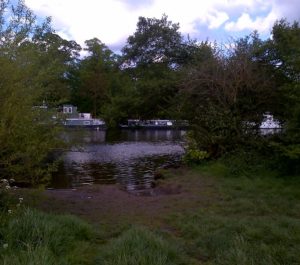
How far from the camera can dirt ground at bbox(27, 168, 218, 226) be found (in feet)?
31.3

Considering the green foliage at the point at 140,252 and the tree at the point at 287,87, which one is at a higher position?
the tree at the point at 287,87

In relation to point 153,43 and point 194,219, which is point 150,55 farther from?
point 194,219

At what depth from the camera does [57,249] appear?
6.21 metres

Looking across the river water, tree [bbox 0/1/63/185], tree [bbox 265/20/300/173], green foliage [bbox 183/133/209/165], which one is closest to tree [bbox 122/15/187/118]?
the river water

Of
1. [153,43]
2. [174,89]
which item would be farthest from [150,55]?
[174,89]

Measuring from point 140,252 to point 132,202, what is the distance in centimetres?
584

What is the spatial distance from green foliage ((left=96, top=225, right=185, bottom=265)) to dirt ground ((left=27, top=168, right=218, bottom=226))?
2.36m

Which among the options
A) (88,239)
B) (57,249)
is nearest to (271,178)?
(88,239)

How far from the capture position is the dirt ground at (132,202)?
31.3 ft

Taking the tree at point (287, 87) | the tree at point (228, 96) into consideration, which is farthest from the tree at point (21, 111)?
the tree at point (228, 96)

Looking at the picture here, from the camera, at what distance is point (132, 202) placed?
11.6 m

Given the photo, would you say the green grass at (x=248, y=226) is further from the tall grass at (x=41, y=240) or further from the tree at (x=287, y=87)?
the tall grass at (x=41, y=240)

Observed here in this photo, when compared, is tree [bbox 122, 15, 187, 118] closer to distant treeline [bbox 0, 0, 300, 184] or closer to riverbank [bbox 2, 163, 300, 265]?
distant treeline [bbox 0, 0, 300, 184]

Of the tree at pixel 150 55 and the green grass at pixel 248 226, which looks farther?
the tree at pixel 150 55
